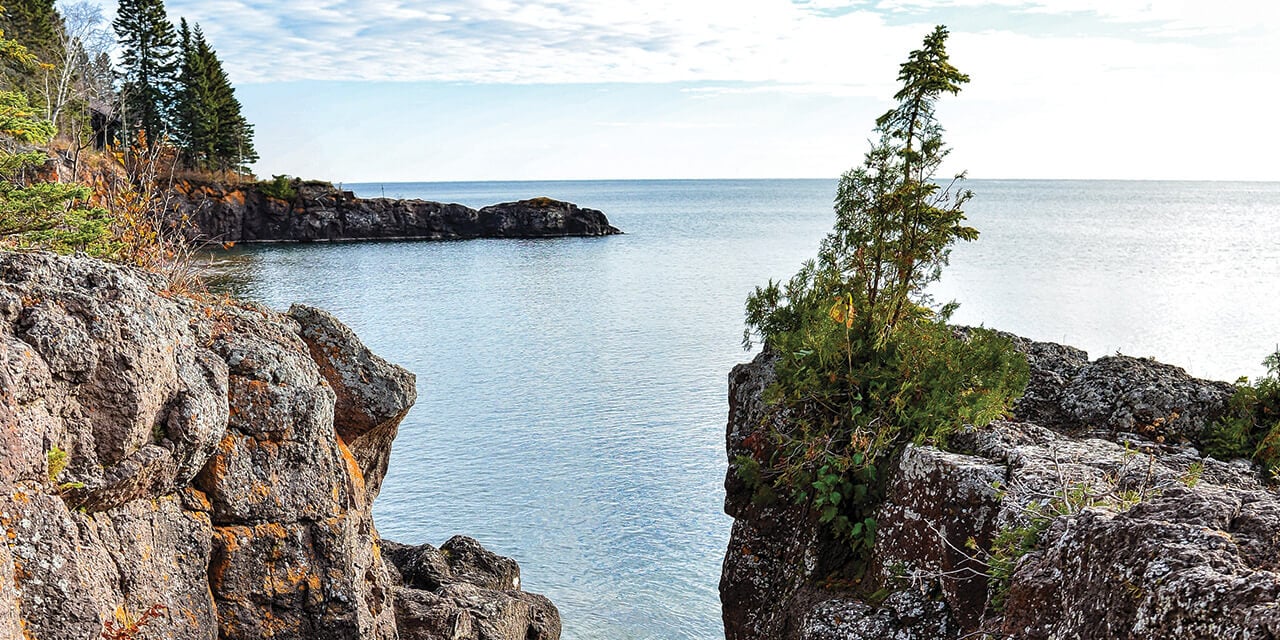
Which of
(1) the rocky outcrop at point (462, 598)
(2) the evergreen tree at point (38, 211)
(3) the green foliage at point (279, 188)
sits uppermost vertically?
(3) the green foliage at point (279, 188)

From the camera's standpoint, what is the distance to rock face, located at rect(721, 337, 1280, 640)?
4.08 m

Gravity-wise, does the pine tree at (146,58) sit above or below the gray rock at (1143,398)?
above

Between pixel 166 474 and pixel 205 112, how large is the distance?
7854 centimetres

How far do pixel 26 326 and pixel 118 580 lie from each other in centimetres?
188

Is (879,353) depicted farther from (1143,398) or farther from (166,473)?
(166,473)

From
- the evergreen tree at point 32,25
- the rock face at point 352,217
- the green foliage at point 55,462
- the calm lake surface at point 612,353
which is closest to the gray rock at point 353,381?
the green foliage at point 55,462

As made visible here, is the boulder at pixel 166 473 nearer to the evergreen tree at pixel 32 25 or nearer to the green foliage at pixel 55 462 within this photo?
the green foliage at pixel 55 462

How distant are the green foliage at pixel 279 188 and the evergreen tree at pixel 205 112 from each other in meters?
4.02

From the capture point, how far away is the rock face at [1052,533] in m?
4.08

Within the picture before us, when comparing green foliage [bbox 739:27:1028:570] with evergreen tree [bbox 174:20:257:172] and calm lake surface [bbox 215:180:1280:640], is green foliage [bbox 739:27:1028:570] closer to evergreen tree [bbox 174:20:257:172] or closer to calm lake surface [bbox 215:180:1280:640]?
calm lake surface [bbox 215:180:1280:640]

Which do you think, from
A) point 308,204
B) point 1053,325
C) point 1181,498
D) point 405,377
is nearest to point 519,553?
point 405,377

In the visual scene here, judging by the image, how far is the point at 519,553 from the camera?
16.6 meters

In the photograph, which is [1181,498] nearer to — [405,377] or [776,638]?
[776,638]

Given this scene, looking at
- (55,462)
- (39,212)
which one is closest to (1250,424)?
(55,462)
